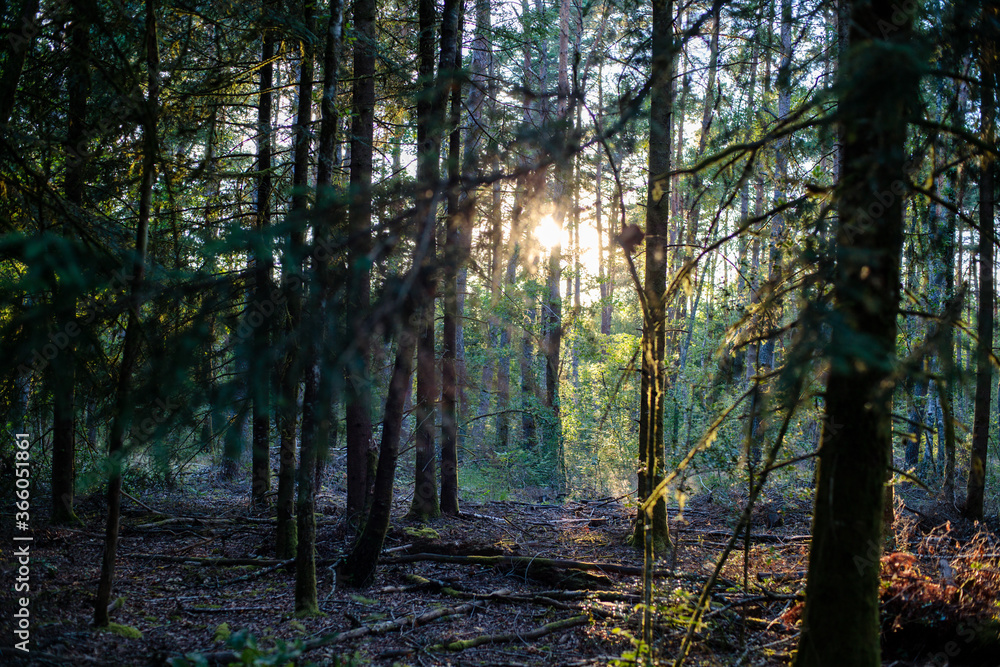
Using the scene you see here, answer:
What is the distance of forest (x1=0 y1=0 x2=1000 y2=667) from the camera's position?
2543 millimetres

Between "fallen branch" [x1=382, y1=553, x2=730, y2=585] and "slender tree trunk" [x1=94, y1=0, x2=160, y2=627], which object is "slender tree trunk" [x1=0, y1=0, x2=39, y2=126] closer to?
"slender tree trunk" [x1=94, y1=0, x2=160, y2=627]

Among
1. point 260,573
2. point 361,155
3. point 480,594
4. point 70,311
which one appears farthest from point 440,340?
point 70,311

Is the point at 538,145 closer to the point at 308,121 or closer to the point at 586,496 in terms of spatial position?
the point at 308,121

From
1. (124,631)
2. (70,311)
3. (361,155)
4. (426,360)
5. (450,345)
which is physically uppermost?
(361,155)

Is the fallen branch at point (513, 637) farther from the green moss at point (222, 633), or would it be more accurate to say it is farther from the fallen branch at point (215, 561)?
the fallen branch at point (215, 561)

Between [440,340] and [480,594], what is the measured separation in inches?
196

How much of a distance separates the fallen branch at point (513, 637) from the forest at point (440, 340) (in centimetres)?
3

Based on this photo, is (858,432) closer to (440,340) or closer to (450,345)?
(450,345)

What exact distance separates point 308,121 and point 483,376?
15502 mm

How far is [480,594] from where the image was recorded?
604 cm

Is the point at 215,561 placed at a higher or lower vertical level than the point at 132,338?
lower

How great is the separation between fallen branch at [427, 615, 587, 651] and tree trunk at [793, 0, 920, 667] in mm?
2370

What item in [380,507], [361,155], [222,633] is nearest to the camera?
[222,633]
